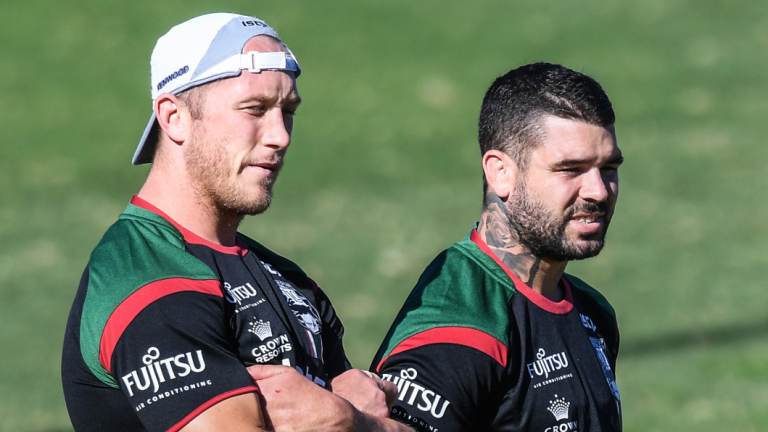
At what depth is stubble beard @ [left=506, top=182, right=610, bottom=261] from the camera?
5.56 metres

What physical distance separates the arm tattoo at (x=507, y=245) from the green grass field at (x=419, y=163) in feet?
20.1

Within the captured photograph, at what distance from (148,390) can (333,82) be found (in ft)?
61.6

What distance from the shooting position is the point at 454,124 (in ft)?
70.9

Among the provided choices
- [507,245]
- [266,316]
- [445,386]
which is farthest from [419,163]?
[266,316]

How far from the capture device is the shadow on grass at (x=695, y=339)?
44.4 ft

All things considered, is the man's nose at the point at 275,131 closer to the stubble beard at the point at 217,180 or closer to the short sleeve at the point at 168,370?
the stubble beard at the point at 217,180

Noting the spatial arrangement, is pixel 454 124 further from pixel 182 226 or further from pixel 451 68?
pixel 182 226

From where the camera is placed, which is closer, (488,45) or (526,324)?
(526,324)

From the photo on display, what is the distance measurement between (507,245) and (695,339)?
8.51m

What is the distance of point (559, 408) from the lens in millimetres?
5371

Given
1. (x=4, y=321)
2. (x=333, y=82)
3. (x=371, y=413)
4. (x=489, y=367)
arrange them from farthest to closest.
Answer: (x=333, y=82), (x=4, y=321), (x=489, y=367), (x=371, y=413)

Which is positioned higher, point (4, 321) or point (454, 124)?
point (454, 124)

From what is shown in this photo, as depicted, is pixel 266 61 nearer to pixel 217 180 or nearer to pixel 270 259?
pixel 217 180

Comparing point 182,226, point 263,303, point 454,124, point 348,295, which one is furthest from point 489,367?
point 454,124
